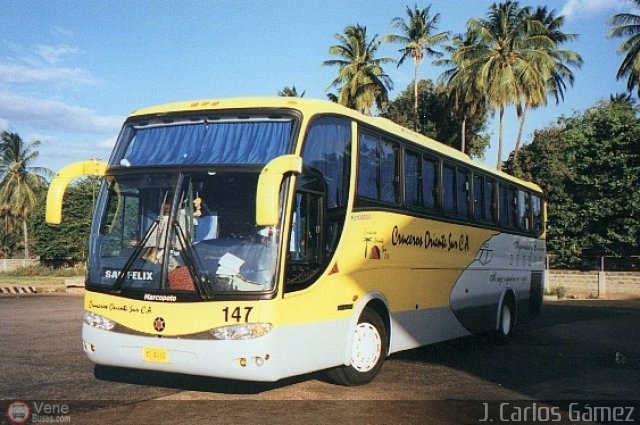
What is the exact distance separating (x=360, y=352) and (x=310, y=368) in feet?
4.01

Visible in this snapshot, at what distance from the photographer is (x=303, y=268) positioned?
7.54m

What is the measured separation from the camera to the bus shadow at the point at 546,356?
906 cm

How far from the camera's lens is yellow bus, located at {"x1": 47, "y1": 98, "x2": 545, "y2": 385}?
6980mm

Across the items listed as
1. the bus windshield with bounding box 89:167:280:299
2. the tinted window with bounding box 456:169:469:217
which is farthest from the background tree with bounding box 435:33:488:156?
the bus windshield with bounding box 89:167:280:299

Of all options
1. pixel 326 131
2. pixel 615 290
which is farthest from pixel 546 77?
pixel 326 131

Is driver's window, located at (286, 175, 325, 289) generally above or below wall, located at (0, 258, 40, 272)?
above

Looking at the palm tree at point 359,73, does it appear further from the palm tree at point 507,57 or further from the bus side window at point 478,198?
the bus side window at point 478,198

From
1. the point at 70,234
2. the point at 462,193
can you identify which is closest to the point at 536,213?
the point at 462,193

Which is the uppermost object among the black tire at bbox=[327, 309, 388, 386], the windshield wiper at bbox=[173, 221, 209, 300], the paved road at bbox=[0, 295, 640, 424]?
the windshield wiper at bbox=[173, 221, 209, 300]

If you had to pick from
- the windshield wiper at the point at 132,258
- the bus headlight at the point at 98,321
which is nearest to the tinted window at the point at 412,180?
the windshield wiper at the point at 132,258

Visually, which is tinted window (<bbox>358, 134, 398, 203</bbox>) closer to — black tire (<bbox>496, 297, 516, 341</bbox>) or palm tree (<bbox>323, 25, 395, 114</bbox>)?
black tire (<bbox>496, 297, 516, 341</bbox>)

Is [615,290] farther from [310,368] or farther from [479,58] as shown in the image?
[310,368]

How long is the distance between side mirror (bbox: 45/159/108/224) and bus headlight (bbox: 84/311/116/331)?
1.15 metres

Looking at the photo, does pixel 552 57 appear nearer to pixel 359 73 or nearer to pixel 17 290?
pixel 359 73
